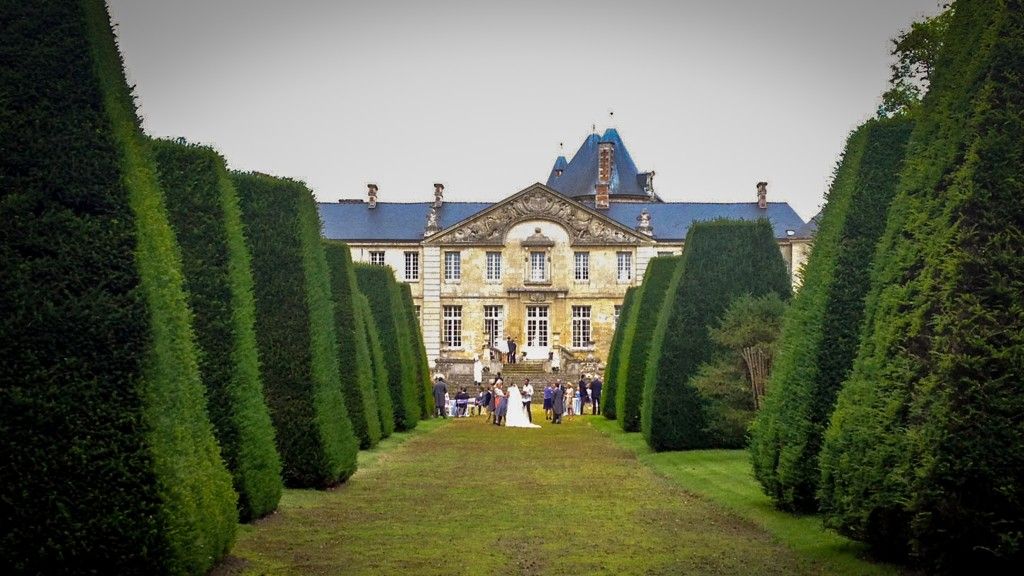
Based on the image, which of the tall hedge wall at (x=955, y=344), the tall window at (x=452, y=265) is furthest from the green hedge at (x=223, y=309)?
the tall window at (x=452, y=265)

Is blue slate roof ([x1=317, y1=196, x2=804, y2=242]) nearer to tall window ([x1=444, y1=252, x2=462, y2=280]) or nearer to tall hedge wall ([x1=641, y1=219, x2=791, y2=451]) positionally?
tall window ([x1=444, y1=252, x2=462, y2=280])

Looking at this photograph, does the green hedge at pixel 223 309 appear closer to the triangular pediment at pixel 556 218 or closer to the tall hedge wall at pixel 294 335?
the tall hedge wall at pixel 294 335

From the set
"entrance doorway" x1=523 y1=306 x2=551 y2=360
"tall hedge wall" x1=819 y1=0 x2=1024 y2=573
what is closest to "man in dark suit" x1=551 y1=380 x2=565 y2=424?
"tall hedge wall" x1=819 y1=0 x2=1024 y2=573

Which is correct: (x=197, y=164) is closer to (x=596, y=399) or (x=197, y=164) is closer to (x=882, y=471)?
(x=882, y=471)

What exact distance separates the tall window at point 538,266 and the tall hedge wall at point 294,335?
44.5 metres

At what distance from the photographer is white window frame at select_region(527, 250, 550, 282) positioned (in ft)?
195

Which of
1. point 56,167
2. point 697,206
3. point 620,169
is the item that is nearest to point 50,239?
point 56,167

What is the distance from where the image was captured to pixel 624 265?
59.5 metres

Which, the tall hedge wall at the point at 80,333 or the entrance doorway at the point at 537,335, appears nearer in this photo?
the tall hedge wall at the point at 80,333

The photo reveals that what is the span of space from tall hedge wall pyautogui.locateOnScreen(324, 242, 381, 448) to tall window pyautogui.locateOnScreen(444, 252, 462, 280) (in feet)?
127

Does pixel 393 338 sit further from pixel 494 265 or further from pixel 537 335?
pixel 537 335

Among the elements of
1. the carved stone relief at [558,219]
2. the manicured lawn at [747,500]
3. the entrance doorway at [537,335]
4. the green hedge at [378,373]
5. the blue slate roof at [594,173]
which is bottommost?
the manicured lawn at [747,500]

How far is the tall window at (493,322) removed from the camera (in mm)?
59531

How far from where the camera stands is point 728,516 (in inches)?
456
